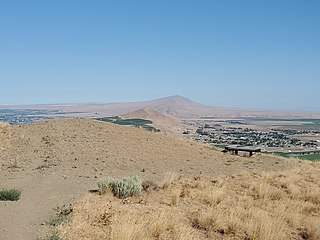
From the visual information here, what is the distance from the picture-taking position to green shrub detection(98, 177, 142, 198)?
11.6 m

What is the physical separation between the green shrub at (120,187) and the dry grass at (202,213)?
0.30 m

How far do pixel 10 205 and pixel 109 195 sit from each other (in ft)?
9.24

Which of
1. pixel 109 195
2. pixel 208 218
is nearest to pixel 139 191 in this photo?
pixel 109 195

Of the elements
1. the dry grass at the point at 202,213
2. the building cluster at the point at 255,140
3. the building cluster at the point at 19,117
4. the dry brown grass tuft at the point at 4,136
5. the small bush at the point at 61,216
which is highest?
the dry brown grass tuft at the point at 4,136

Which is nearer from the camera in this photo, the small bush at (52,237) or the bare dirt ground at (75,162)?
the small bush at (52,237)

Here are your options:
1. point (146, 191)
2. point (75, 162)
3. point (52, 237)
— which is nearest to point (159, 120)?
point (75, 162)

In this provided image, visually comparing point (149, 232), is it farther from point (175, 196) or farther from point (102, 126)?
point (102, 126)

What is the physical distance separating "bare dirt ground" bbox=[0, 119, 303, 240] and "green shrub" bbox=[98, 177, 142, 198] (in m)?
0.69

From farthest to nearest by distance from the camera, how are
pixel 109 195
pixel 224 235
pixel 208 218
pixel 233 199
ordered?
pixel 233 199 → pixel 109 195 → pixel 208 218 → pixel 224 235

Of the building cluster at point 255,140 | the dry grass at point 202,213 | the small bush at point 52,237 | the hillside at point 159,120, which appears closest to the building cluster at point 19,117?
the hillside at point 159,120

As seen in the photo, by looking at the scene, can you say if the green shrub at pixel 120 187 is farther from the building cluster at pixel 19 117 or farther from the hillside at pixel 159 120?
the hillside at pixel 159 120

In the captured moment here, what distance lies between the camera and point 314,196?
13.7 m

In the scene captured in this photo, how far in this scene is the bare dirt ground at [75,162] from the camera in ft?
31.9

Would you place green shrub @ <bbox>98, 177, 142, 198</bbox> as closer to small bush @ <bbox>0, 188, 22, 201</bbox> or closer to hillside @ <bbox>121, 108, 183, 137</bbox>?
small bush @ <bbox>0, 188, 22, 201</bbox>
